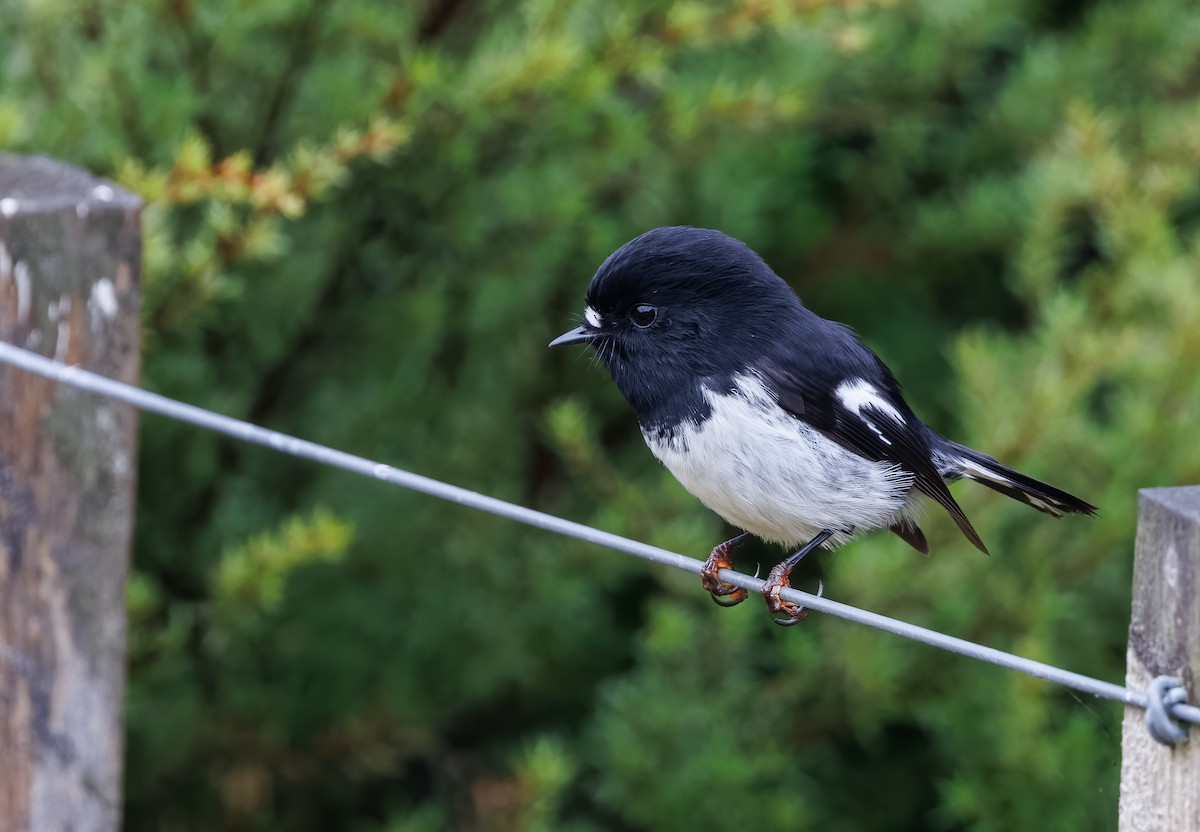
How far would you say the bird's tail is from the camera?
A: 8.15 ft

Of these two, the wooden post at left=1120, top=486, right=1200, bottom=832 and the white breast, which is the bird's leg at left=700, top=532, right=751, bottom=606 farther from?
the wooden post at left=1120, top=486, right=1200, bottom=832

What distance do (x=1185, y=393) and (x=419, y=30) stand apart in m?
2.01

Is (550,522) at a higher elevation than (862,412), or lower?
lower

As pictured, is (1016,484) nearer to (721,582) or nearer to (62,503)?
(721,582)

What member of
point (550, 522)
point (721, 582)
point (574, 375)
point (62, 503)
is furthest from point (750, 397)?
point (574, 375)

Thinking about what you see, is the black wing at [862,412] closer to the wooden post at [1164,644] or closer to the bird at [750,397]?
the bird at [750,397]

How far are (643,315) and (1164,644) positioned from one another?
1338mm

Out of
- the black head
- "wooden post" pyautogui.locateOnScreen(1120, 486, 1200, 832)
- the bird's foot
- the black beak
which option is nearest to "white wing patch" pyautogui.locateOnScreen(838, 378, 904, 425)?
the black head

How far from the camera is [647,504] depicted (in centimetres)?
364

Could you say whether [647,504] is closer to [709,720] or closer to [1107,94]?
[709,720]

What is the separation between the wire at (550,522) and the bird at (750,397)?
0.27 metres

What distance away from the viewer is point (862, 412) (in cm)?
263

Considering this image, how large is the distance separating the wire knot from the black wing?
1.15 meters

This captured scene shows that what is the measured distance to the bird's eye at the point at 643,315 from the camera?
2.57 m
